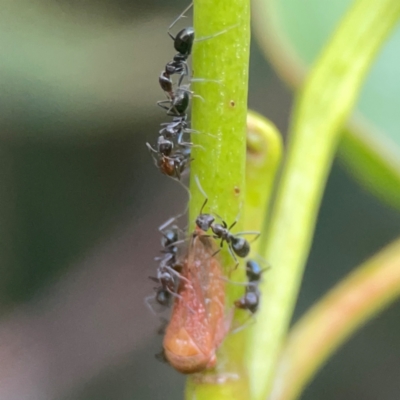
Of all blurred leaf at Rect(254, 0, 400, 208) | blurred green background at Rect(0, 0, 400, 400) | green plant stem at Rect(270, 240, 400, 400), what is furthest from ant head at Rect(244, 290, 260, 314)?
blurred green background at Rect(0, 0, 400, 400)

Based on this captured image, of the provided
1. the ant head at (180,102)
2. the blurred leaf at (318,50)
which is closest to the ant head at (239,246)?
the ant head at (180,102)

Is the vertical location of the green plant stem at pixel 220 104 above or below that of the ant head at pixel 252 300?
above

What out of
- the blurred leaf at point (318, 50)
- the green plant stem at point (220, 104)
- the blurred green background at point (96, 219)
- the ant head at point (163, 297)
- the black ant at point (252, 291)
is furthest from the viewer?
the blurred green background at point (96, 219)

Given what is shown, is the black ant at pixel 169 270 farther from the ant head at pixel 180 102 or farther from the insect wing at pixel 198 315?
the ant head at pixel 180 102

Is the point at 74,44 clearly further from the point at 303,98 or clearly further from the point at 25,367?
the point at 303,98

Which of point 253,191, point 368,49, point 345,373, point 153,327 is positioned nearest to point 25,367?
point 153,327

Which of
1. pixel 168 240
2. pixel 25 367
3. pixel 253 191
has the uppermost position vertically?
pixel 253 191
